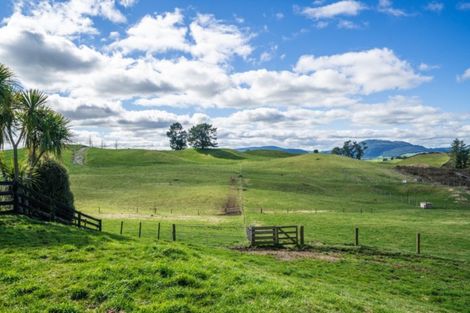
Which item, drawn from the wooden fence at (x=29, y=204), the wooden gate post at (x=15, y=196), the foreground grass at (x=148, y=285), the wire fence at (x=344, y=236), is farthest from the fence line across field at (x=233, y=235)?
the wooden gate post at (x=15, y=196)

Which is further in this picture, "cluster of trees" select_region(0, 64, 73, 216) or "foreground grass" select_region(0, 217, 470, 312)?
"cluster of trees" select_region(0, 64, 73, 216)

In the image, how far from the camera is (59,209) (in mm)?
21953

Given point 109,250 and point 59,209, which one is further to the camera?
point 59,209

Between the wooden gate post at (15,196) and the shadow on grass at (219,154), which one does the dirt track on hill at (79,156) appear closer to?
the shadow on grass at (219,154)

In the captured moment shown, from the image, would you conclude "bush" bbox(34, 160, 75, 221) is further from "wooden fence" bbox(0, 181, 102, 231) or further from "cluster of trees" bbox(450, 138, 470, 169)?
"cluster of trees" bbox(450, 138, 470, 169)

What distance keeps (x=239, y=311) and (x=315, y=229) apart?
30722mm

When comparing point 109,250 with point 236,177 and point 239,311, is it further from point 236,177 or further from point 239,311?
point 236,177

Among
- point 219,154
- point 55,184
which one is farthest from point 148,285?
point 219,154

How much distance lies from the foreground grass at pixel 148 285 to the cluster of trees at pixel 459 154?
140m

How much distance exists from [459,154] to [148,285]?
514 ft

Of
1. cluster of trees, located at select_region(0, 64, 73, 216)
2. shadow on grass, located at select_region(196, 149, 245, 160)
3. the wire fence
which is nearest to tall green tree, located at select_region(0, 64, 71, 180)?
cluster of trees, located at select_region(0, 64, 73, 216)

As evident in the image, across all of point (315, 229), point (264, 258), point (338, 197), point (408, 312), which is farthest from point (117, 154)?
point (408, 312)

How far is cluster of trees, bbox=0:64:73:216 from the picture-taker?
880 inches

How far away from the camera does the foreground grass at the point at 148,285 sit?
8.95m
